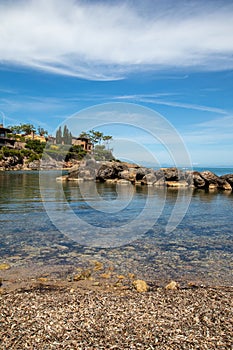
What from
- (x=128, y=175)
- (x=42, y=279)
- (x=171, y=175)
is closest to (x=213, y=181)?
(x=171, y=175)

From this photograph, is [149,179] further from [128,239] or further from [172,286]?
[172,286]

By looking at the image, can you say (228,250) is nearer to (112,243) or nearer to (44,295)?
(112,243)

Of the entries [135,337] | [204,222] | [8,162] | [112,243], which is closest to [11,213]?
[112,243]

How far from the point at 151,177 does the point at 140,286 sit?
1811 inches

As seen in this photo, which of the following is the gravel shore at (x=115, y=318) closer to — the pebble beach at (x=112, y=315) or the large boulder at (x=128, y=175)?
the pebble beach at (x=112, y=315)

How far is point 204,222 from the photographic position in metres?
19.4

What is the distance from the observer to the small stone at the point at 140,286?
8.18 m

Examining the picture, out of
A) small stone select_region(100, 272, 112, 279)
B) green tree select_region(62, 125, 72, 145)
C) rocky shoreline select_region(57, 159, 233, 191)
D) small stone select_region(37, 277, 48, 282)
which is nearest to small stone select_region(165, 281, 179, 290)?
small stone select_region(100, 272, 112, 279)

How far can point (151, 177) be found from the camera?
176ft

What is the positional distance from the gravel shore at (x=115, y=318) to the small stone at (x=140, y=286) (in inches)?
10.0

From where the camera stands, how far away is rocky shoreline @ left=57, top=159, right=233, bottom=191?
165 ft

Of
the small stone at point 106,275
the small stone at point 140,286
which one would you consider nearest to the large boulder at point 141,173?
the small stone at point 106,275

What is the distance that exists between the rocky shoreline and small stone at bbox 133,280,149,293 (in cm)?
4341

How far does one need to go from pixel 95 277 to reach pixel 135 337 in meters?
4.09
